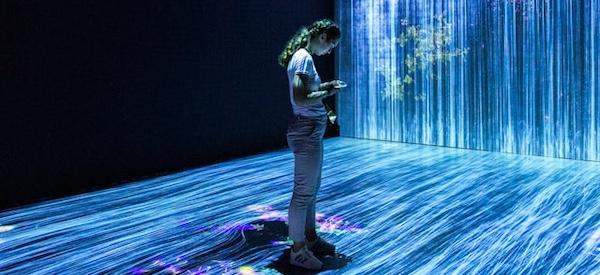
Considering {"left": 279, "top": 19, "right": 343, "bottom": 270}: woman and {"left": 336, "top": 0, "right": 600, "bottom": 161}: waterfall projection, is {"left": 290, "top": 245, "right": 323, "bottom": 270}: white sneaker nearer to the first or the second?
{"left": 279, "top": 19, "right": 343, "bottom": 270}: woman

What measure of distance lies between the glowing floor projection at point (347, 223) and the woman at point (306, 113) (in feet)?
1.21

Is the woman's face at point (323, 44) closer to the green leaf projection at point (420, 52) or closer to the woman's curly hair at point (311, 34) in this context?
the woman's curly hair at point (311, 34)

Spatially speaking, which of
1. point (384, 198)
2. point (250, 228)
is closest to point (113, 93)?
point (250, 228)

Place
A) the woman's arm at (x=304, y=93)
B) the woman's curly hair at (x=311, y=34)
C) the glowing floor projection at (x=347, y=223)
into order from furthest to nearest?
the glowing floor projection at (x=347, y=223)
the woman's curly hair at (x=311, y=34)
the woman's arm at (x=304, y=93)

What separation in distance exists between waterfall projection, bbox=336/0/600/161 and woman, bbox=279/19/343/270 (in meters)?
3.49

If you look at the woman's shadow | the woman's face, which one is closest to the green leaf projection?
the woman's shadow

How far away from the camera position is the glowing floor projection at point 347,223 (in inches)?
109

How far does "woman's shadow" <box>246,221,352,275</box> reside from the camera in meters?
2.66

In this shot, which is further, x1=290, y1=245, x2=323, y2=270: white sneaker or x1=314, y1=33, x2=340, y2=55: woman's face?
x1=290, y1=245, x2=323, y2=270: white sneaker

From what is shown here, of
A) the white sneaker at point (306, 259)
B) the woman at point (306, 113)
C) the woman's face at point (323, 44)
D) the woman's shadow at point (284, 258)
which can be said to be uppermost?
the woman's face at point (323, 44)

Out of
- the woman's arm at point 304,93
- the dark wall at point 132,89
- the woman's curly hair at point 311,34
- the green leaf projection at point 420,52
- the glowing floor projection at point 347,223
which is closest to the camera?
the woman's arm at point 304,93

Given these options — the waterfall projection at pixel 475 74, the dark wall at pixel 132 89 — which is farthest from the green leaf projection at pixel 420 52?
the dark wall at pixel 132 89

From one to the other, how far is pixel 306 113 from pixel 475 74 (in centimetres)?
385

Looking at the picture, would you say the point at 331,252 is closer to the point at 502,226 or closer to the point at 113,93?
the point at 502,226
